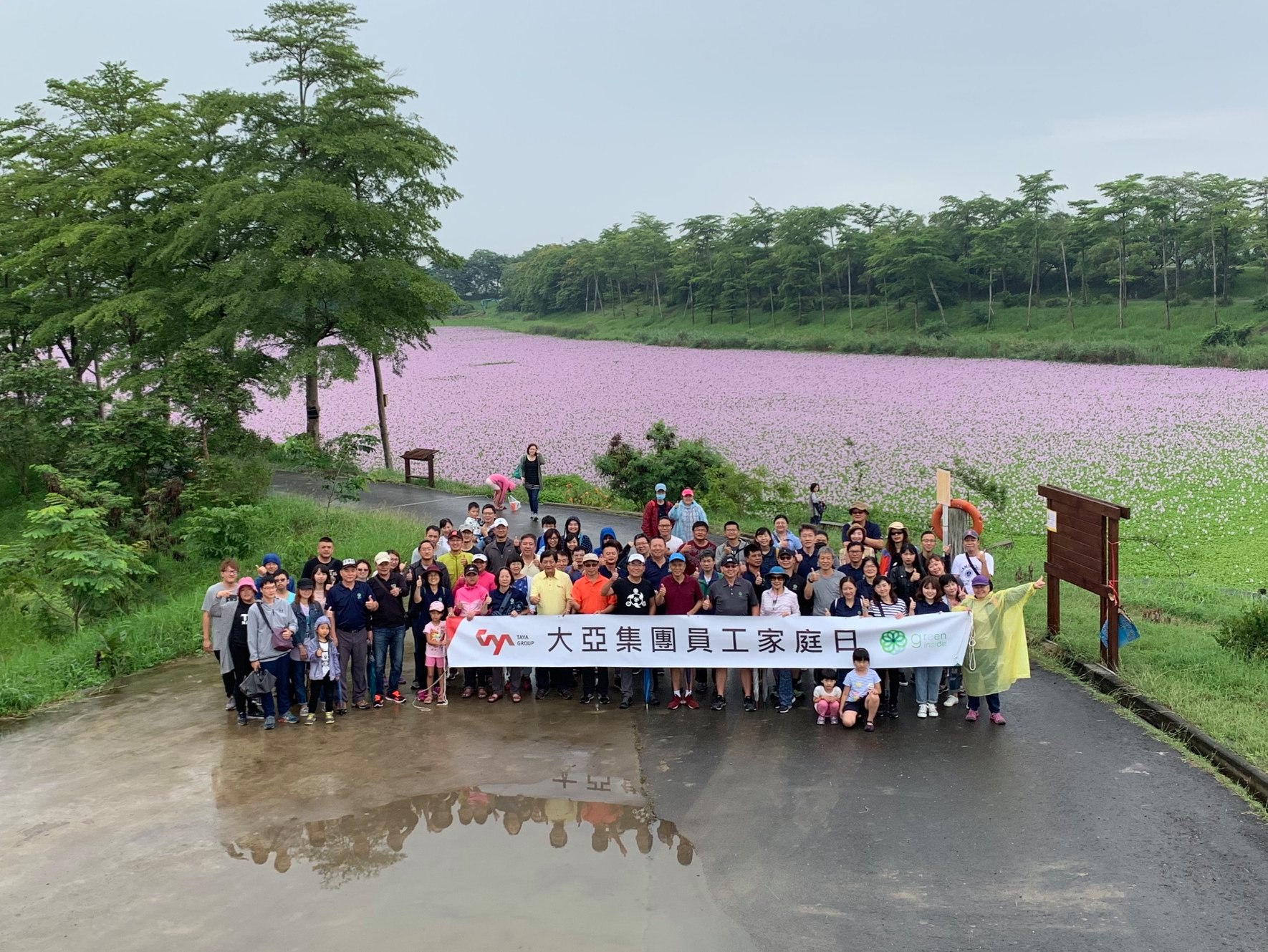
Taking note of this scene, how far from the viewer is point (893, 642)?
1066 cm

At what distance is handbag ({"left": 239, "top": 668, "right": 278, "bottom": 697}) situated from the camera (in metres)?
10.6

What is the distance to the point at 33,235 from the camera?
27.2 m

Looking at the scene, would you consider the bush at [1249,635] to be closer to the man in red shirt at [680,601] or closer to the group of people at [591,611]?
the group of people at [591,611]

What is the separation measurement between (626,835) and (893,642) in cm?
388

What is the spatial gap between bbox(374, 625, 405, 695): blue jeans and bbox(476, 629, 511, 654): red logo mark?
0.84 m

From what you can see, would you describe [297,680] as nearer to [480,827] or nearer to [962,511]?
[480,827]

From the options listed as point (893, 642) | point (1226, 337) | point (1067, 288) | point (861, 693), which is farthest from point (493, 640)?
point (1067, 288)

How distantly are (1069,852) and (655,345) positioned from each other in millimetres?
56570

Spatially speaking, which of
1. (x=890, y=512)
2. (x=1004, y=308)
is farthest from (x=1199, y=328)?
(x=890, y=512)

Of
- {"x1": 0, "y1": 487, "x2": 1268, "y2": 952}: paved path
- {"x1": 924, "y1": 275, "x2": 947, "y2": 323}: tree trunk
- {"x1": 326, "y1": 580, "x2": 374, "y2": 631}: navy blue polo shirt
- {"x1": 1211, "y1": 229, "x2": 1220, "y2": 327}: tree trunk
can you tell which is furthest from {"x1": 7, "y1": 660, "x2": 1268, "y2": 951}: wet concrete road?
{"x1": 924, "y1": 275, "x2": 947, "y2": 323}: tree trunk

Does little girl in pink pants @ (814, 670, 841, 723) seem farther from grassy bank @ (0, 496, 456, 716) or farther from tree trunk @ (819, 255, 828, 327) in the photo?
tree trunk @ (819, 255, 828, 327)

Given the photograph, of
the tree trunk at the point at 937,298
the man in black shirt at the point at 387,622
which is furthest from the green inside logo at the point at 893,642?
the tree trunk at the point at 937,298

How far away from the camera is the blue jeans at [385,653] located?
37.0 ft

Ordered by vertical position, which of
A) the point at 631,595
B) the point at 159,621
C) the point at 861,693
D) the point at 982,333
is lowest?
the point at 861,693
